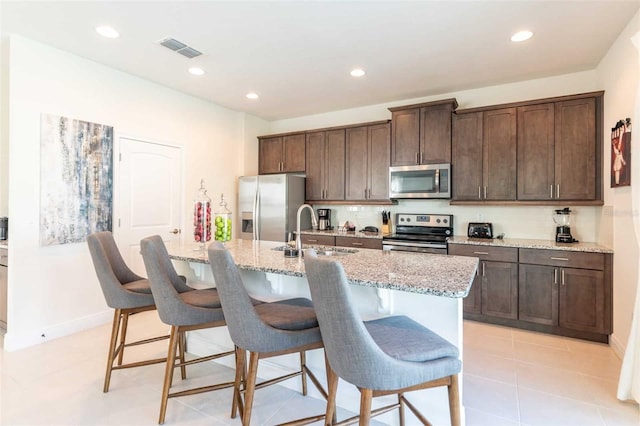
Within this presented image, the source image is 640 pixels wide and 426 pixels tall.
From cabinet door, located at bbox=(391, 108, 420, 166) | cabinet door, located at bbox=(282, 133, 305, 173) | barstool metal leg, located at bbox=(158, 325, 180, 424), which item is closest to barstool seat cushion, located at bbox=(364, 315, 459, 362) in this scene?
barstool metal leg, located at bbox=(158, 325, 180, 424)

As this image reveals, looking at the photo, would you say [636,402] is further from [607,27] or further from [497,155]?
[607,27]

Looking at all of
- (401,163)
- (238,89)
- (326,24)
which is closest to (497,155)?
(401,163)

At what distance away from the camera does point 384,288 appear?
1.56m

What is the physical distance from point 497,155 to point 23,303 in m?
4.93

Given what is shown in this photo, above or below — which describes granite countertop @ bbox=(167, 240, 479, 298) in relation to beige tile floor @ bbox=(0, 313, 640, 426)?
above

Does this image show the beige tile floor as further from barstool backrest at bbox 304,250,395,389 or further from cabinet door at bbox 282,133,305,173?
cabinet door at bbox 282,133,305,173

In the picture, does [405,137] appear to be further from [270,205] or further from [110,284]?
[110,284]

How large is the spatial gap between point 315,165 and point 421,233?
5.99 ft

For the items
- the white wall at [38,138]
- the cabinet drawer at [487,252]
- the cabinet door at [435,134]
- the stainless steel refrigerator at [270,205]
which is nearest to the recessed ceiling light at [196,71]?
the white wall at [38,138]

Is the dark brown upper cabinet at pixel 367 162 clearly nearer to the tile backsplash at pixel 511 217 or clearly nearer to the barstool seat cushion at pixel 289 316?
the tile backsplash at pixel 511 217

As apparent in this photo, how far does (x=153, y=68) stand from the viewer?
3.54 m

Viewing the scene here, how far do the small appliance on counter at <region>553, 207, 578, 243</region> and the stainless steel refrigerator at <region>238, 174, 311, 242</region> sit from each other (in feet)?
10.2

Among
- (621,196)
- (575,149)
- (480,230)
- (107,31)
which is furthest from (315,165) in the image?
(621,196)

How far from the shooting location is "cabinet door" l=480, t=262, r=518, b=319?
3367 millimetres
